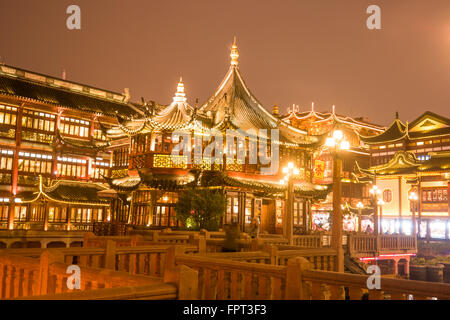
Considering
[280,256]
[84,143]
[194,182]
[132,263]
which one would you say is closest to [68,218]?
[84,143]

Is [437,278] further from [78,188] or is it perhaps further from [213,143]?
[78,188]

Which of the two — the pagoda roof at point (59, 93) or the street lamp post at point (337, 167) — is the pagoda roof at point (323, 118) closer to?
the pagoda roof at point (59, 93)

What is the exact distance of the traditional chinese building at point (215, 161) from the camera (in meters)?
25.5

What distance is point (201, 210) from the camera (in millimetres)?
22219

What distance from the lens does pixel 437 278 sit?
89.1 feet

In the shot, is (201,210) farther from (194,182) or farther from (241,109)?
(241,109)

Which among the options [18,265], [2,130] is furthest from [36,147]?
[18,265]

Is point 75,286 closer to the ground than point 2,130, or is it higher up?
closer to the ground

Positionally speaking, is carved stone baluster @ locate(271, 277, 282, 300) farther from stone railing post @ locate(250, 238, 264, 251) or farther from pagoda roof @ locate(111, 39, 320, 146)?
pagoda roof @ locate(111, 39, 320, 146)

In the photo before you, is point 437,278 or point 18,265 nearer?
point 18,265

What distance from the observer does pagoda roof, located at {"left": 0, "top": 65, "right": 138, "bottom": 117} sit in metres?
37.9

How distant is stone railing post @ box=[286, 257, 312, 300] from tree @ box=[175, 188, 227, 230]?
16422 millimetres

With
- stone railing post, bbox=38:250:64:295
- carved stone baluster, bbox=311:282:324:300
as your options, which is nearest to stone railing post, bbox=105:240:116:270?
stone railing post, bbox=38:250:64:295
